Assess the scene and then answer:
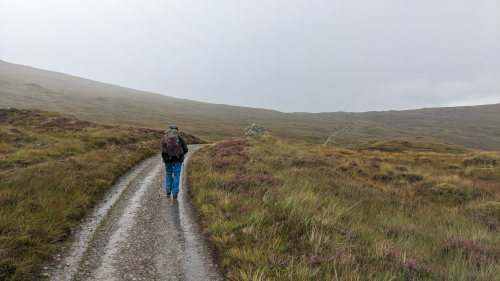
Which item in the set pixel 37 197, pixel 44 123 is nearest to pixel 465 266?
pixel 37 197

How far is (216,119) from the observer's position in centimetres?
12481

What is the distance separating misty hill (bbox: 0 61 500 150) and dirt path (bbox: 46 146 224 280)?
6082 centimetres

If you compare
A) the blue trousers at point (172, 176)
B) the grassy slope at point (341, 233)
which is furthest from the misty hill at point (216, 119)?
the grassy slope at point (341, 233)

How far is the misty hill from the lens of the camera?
279 ft

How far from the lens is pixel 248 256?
4.78 m

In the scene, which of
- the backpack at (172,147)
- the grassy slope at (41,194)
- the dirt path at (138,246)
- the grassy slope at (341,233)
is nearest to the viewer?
the grassy slope at (341,233)

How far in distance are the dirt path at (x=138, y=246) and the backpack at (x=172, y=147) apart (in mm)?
1816

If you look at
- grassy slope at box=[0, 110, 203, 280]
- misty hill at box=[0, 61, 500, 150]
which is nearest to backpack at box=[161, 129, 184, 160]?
grassy slope at box=[0, 110, 203, 280]

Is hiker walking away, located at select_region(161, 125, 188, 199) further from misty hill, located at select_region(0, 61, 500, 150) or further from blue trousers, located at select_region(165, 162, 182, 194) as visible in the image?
misty hill, located at select_region(0, 61, 500, 150)

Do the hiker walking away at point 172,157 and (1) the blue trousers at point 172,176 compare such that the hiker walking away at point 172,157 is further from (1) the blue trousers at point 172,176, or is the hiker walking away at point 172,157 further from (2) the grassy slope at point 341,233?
(2) the grassy slope at point 341,233

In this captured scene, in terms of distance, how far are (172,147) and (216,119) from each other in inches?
4565

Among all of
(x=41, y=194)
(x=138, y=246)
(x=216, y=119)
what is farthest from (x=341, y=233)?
(x=216, y=119)

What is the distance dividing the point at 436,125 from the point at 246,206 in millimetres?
201413

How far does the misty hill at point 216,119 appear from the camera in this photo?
8500 centimetres
